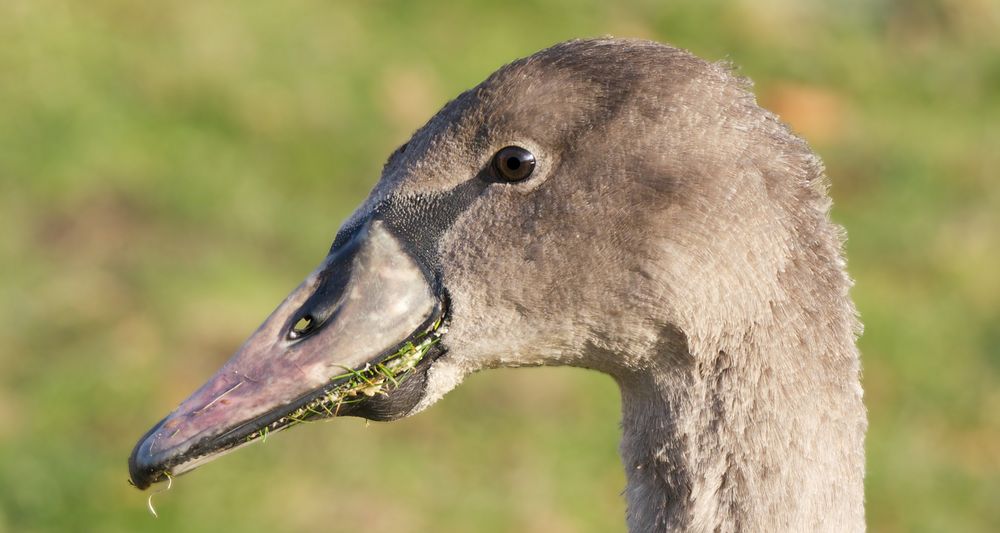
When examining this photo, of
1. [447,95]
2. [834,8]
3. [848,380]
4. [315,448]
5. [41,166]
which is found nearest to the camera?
[848,380]

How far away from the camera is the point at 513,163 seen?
107 inches

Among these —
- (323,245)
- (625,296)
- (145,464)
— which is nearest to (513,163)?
(625,296)

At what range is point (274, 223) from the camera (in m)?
6.75

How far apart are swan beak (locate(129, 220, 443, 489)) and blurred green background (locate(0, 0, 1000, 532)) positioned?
99.8 inches

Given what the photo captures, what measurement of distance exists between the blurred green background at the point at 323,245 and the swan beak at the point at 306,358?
2535 mm

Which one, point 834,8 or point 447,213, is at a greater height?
point 834,8

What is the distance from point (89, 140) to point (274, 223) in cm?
110

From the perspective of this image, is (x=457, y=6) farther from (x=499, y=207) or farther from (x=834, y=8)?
(x=499, y=207)

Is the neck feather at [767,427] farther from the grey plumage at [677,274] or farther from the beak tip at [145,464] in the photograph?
the beak tip at [145,464]

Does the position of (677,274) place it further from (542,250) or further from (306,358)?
(306,358)

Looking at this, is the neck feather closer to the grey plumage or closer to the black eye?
the grey plumage

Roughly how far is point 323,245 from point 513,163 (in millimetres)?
4133

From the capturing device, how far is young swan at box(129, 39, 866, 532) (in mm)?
2600

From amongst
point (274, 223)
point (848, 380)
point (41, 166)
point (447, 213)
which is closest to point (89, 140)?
point (41, 166)
